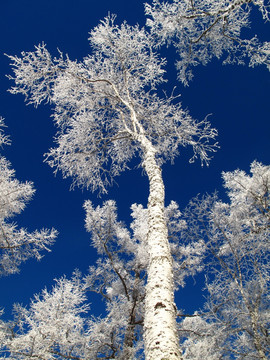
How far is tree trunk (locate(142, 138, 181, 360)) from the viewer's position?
6.88ft

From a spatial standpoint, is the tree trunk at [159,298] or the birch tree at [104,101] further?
the birch tree at [104,101]

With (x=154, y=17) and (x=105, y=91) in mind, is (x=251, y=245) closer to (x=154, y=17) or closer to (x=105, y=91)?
(x=105, y=91)

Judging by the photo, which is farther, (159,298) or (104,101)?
(104,101)

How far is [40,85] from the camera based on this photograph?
24.7 ft

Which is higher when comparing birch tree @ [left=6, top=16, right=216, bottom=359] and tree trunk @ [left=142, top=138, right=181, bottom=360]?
birch tree @ [left=6, top=16, right=216, bottom=359]

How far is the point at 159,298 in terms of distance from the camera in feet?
8.45

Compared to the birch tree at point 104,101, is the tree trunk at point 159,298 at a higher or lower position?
lower

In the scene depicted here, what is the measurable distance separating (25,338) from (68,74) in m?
7.83

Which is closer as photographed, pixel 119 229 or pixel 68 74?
pixel 68 74

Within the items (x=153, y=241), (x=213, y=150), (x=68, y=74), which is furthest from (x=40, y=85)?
(x=153, y=241)

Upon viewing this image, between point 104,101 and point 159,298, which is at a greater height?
point 104,101

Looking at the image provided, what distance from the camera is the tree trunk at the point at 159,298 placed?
210cm

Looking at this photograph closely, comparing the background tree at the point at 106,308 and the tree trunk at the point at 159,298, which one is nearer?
the tree trunk at the point at 159,298

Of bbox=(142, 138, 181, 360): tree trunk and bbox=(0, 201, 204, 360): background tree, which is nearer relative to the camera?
bbox=(142, 138, 181, 360): tree trunk
